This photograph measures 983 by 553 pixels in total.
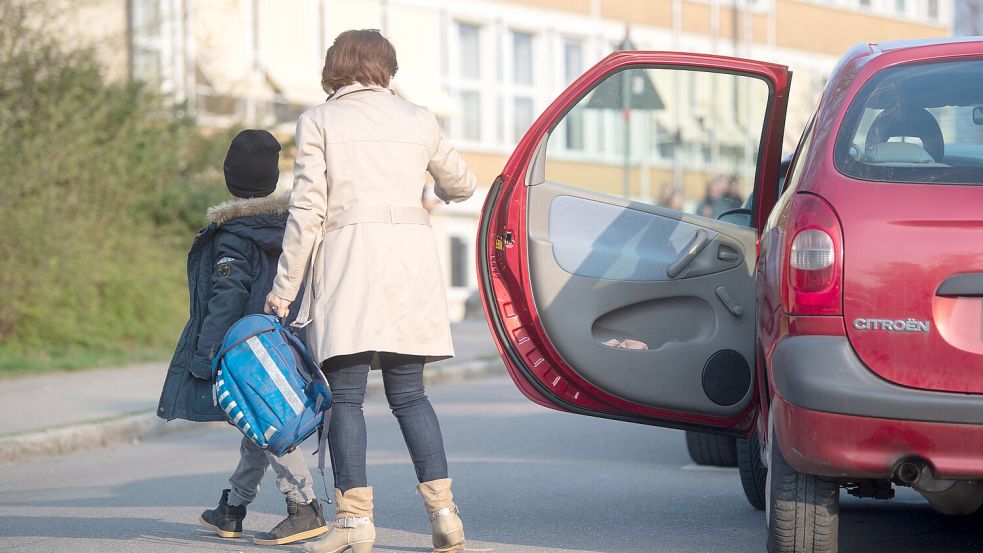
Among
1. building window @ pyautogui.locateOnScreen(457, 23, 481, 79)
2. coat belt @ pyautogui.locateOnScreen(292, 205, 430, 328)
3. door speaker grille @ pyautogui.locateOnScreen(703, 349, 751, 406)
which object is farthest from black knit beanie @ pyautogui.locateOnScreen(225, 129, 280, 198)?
building window @ pyautogui.locateOnScreen(457, 23, 481, 79)

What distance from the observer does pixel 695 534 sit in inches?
220

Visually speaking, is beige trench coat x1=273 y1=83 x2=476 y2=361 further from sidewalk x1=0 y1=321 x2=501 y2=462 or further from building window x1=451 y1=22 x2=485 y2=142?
building window x1=451 y1=22 x2=485 y2=142

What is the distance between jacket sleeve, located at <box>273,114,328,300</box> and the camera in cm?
488

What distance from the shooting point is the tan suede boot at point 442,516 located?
196 inches

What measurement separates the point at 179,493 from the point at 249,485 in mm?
1516

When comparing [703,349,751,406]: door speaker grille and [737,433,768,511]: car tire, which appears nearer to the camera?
[703,349,751,406]: door speaker grille

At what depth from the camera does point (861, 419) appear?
13.8 ft

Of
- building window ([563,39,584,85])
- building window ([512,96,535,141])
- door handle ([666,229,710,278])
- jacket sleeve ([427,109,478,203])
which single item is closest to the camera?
jacket sleeve ([427,109,478,203])

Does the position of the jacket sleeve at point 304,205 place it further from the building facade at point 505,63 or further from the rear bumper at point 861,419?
the building facade at point 505,63

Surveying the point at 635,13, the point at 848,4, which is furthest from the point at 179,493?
the point at 848,4

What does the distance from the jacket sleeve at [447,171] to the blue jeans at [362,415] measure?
639 millimetres

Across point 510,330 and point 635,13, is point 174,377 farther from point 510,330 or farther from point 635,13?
point 635,13

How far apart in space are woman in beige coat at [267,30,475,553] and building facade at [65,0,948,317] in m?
14.0

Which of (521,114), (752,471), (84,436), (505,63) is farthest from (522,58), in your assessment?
(752,471)
